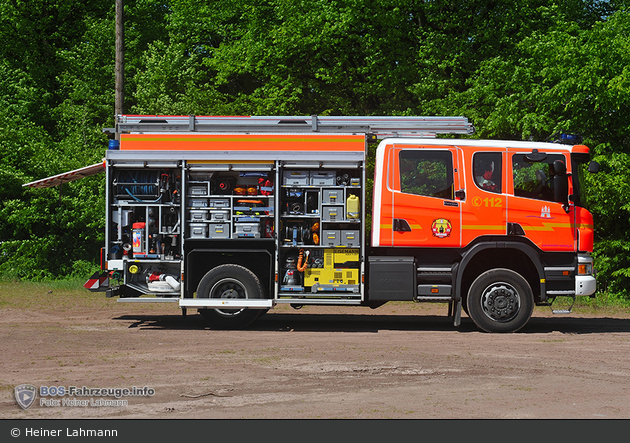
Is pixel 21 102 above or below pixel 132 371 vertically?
above

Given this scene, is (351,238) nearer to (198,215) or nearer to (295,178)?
(295,178)

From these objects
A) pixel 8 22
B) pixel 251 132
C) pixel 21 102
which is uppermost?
pixel 8 22

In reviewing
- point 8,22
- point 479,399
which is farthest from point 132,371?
point 8,22

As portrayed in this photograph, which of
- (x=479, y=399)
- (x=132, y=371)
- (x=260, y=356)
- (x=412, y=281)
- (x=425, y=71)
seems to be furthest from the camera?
(x=425, y=71)

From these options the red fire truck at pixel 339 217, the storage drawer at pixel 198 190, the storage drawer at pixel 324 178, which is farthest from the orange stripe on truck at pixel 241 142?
the storage drawer at pixel 198 190

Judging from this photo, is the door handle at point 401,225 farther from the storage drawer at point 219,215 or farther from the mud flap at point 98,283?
the mud flap at point 98,283

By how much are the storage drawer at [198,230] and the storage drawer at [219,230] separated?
3.4 inches

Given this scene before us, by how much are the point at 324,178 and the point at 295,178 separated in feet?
1.59

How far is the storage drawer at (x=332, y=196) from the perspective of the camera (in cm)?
1115

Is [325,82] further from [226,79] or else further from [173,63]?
[173,63]

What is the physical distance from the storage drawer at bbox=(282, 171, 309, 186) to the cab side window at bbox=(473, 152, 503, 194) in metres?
2.75

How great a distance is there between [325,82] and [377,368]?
17.1 m

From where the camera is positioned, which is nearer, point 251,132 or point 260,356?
point 260,356

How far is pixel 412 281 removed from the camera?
10.8 metres
